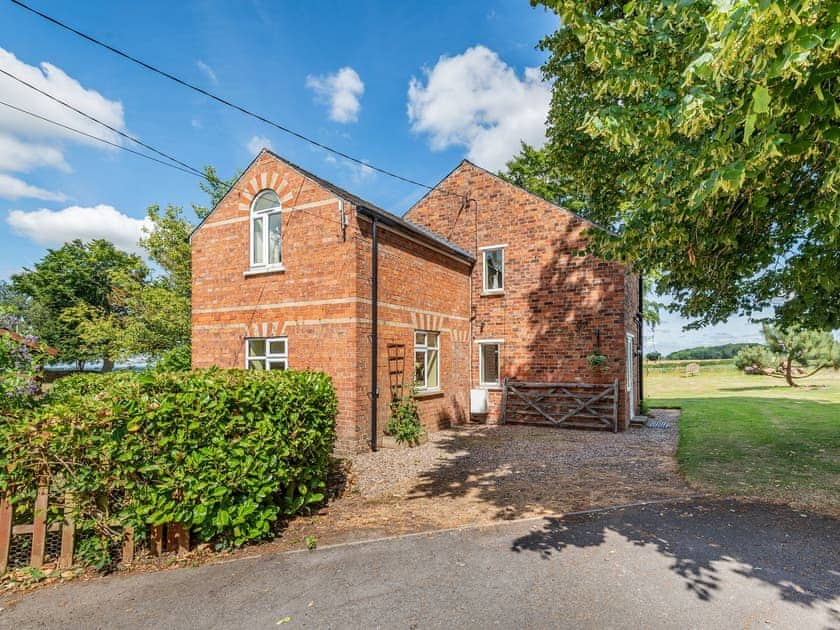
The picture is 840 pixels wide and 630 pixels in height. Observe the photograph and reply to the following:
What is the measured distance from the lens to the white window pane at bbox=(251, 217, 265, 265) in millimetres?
11477

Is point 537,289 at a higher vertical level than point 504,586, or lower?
higher

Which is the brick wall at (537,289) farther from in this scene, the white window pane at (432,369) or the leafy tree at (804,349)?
the leafy tree at (804,349)

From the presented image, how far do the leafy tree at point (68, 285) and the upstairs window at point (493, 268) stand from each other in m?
35.9

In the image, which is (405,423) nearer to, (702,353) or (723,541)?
(723,541)

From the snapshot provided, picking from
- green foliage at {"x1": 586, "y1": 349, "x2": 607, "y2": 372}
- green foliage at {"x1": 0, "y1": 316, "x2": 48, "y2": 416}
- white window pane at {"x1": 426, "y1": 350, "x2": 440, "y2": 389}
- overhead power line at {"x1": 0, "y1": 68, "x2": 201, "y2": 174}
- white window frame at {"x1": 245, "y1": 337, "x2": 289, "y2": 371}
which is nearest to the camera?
green foliage at {"x1": 0, "y1": 316, "x2": 48, "y2": 416}

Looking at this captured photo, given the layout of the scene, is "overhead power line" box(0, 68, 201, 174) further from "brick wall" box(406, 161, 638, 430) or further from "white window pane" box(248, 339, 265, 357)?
"brick wall" box(406, 161, 638, 430)

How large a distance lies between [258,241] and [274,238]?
511 millimetres

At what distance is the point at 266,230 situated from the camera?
37.4 ft

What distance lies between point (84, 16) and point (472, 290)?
11062 mm

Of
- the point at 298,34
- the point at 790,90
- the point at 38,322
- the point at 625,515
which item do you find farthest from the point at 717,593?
the point at 38,322

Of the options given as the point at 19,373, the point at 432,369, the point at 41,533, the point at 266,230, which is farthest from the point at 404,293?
the point at 41,533

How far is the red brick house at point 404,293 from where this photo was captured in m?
10.0

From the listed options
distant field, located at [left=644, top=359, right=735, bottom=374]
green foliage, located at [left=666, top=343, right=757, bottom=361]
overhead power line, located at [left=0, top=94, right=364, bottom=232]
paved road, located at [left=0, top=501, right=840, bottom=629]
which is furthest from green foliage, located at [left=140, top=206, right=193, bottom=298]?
green foliage, located at [left=666, top=343, right=757, bottom=361]

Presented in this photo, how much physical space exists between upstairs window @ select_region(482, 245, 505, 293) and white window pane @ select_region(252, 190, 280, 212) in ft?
21.7
